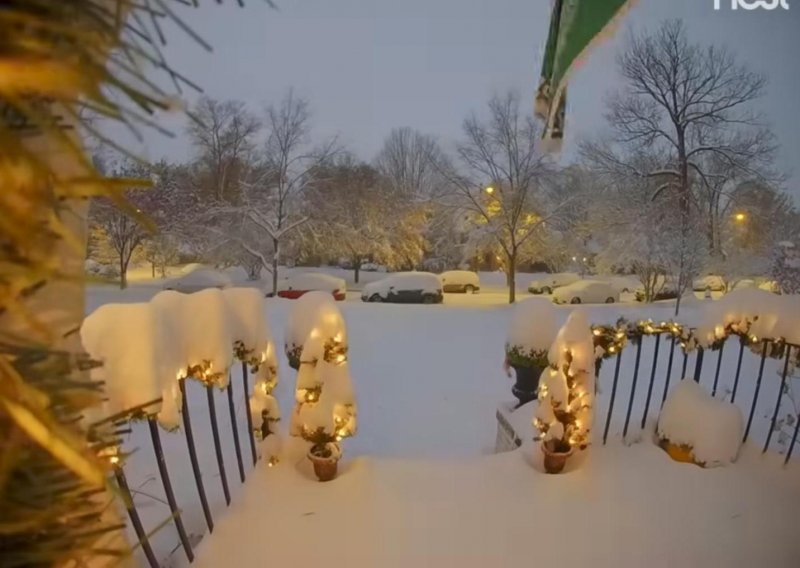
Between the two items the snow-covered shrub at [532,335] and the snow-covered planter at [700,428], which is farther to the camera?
the snow-covered shrub at [532,335]

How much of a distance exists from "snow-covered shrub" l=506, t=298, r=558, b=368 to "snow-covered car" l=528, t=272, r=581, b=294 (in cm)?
1391

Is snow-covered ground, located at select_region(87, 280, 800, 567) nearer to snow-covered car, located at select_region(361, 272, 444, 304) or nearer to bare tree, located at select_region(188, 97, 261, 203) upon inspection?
snow-covered car, located at select_region(361, 272, 444, 304)

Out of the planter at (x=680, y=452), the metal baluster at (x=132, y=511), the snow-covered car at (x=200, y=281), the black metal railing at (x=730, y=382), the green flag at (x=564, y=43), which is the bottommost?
the black metal railing at (x=730, y=382)

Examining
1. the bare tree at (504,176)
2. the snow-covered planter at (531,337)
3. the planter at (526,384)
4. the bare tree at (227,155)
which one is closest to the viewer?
the snow-covered planter at (531,337)

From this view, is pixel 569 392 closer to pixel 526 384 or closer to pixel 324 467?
pixel 324 467

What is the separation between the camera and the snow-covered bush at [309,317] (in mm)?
2180

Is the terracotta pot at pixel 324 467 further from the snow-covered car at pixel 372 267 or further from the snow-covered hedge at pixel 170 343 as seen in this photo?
the snow-covered car at pixel 372 267

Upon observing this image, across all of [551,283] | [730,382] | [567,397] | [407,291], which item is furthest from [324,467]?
[551,283]

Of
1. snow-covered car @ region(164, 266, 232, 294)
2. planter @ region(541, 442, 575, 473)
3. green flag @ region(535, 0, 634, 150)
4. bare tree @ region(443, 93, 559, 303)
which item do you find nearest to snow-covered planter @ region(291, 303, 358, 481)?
planter @ region(541, 442, 575, 473)

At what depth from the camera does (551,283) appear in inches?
667

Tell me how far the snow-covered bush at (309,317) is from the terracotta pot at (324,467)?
496 millimetres

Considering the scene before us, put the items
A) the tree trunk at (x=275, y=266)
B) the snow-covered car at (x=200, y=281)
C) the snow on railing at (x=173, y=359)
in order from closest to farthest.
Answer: the snow on railing at (x=173, y=359)
the snow-covered car at (x=200, y=281)
the tree trunk at (x=275, y=266)

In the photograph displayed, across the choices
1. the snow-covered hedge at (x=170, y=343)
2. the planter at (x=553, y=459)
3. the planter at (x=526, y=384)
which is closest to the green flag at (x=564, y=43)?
the planter at (x=553, y=459)

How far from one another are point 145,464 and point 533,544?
2.32 m
